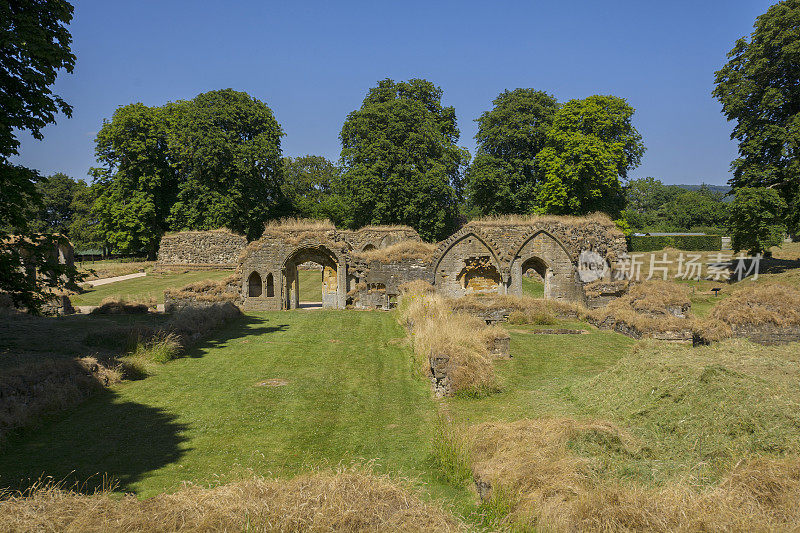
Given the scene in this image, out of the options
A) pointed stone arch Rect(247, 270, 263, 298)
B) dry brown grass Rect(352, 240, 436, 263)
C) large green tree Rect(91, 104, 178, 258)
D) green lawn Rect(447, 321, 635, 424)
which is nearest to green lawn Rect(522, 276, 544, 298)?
dry brown grass Rect(352, 240, 436, 263)

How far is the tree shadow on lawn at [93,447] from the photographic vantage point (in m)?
7.09

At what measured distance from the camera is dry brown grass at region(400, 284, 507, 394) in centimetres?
1082

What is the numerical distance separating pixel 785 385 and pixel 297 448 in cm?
797

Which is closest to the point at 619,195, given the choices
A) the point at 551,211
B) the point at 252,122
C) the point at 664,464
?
the point at 551,211

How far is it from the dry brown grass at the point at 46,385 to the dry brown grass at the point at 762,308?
1770 centimetres

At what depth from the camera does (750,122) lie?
30688 millimetres

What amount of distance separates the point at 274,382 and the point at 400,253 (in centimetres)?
1500

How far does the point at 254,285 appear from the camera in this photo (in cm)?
2642

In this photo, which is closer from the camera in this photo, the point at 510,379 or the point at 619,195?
the point at 510,379

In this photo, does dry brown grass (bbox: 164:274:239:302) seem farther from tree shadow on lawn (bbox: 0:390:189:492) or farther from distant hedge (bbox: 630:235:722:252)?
distant hedge (bbox: 630:235:722:252)

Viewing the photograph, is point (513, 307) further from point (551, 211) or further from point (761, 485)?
point (551, 211)

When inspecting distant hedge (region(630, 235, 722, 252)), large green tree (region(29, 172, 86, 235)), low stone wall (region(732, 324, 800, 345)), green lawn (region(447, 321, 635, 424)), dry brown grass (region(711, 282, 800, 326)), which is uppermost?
large green tree (region(29, 172, 86, 235))

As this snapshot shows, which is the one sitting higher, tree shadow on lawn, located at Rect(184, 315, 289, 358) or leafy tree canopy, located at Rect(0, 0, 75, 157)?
leafy tree canopy, located at Rect(0, 0, 75, 157)

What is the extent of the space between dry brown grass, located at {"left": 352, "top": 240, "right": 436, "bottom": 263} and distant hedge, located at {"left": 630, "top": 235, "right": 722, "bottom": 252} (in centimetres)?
3057
